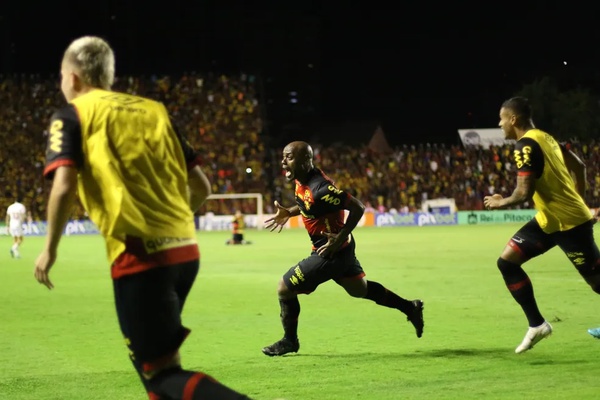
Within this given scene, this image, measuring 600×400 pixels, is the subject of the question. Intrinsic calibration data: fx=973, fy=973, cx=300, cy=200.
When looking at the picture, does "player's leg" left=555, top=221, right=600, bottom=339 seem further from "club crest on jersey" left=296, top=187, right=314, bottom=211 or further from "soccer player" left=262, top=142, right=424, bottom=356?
"club crest on jersey" left=296, top=187, right=314, bottom=211

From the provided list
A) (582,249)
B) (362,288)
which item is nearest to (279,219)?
(362,288)

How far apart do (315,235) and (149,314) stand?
5157 millimetres

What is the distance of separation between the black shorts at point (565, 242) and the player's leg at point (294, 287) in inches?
72.9

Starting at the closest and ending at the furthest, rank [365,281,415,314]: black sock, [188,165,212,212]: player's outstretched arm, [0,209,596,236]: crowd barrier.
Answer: [188,165,212,212]: player's outstretched arm, [365,281,415,314]: black sock, [0,209,596,236]: crowd barrier

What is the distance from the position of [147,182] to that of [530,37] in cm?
7018

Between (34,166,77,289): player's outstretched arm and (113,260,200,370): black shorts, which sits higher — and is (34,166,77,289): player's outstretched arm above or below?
above

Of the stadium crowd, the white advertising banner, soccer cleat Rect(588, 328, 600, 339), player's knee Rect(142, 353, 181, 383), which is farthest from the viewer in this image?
the white advertising banner

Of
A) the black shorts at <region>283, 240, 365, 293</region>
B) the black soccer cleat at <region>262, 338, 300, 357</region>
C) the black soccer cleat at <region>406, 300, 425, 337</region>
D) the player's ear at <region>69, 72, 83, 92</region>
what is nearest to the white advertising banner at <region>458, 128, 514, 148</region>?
the black soccer cleat at <region>406, 300, 425, 337</region>

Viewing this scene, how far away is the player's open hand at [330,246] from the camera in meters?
9.16

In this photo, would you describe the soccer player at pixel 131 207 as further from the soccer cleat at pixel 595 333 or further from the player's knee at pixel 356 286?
the soccer cleat at pixel 595 333

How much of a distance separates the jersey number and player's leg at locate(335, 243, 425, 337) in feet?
16.9

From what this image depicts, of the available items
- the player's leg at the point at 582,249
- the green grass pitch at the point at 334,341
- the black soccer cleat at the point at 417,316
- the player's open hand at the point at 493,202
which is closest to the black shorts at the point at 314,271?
the green grass pitch at the point at 334,341

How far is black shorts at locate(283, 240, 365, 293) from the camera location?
9234 millimetres

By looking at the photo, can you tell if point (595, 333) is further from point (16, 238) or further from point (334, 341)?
point (16, 238)
